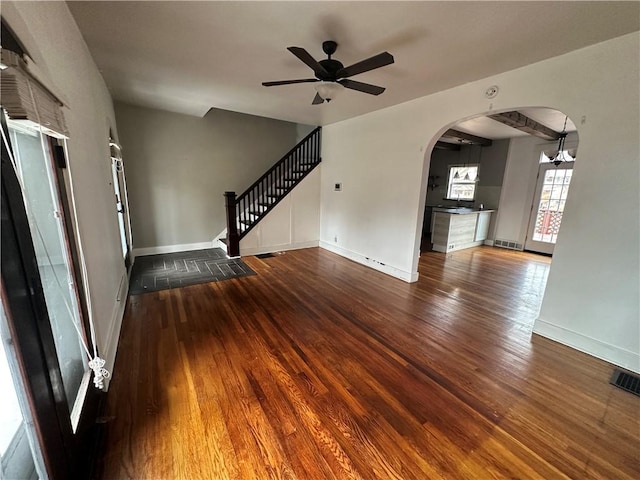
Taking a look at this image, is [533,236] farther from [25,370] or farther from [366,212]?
[25,370]

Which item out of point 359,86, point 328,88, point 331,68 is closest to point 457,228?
point 359,86

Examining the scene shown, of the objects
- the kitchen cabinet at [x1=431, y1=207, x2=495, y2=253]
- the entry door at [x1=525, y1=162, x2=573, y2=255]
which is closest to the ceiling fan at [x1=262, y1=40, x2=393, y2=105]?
the kitchen cabinet at [x1=431, y1=207, x2=495, y2=253]

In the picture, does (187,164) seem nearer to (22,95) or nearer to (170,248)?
(170,248)

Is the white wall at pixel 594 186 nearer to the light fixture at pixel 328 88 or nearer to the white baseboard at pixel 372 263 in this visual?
the white baseboard at pixel 372 263

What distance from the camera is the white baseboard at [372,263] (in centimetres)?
425

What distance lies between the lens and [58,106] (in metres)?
1.35

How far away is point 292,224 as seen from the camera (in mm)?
5961

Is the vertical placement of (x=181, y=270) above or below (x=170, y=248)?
below

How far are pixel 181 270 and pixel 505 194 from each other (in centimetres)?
773

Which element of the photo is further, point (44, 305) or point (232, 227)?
point (232, 227)

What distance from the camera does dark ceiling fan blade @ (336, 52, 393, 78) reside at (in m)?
2.01

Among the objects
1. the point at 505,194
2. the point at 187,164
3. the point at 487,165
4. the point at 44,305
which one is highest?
the point at 487,165

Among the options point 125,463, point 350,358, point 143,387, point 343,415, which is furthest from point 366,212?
point 125,463

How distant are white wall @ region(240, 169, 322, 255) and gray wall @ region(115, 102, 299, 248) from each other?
111 cm
